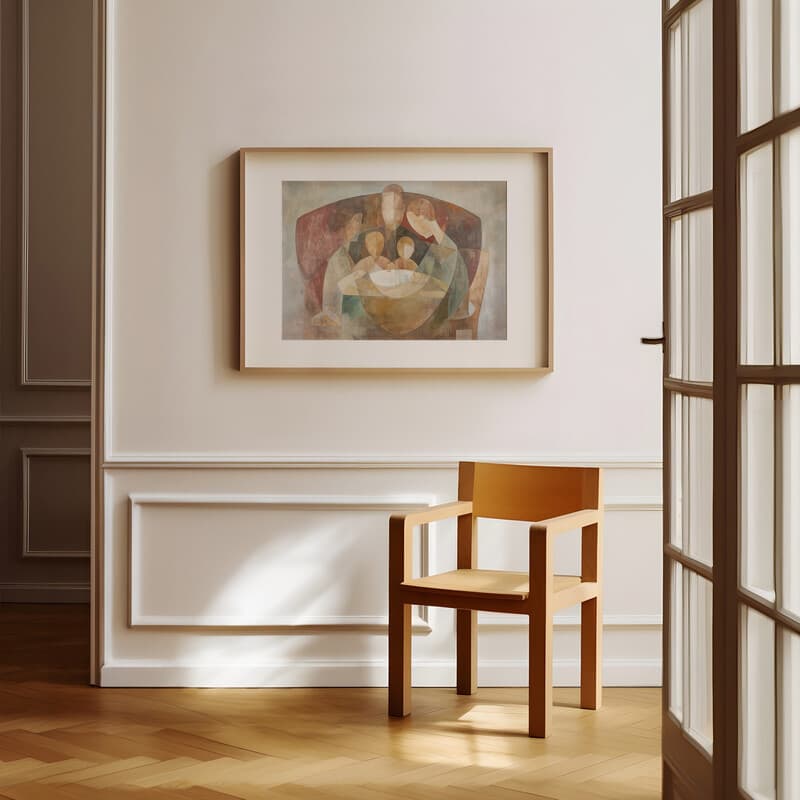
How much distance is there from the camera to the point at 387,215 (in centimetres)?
363

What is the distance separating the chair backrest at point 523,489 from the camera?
11.3 ft

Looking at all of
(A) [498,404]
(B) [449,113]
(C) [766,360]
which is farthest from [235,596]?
(C) [766,360]

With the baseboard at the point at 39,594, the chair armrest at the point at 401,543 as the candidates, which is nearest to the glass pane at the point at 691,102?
the chair armrest at the point at 401,543

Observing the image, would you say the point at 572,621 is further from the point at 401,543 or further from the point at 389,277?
the point at 389,277

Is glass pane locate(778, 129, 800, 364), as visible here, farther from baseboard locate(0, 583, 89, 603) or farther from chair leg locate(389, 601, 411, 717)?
baseboard locate(0, 583, 89, 603)

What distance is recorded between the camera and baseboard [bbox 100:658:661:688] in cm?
361

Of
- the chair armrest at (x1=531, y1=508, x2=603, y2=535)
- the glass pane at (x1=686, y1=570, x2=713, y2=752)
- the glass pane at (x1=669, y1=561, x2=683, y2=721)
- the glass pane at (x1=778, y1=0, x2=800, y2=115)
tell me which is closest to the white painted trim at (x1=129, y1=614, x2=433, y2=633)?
the chair armrest at (x1=531, y1=508, x2=603, y2=535)

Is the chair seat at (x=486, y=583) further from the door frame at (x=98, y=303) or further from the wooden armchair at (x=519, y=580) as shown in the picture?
the door frame at (x=98, y=303)

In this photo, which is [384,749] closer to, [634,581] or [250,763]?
[250,763]

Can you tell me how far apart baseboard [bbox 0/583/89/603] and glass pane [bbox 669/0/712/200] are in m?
3.72

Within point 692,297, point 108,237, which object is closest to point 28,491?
point 108,237

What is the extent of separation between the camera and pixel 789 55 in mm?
1689

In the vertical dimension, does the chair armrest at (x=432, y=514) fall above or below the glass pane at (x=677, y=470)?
below

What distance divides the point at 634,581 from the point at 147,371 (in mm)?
1769
